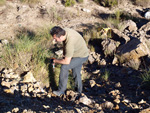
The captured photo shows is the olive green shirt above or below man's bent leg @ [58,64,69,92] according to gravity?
above

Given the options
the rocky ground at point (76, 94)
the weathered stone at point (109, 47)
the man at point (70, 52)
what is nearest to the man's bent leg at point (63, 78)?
the man at point (70, 52)

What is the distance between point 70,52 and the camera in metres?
3.17

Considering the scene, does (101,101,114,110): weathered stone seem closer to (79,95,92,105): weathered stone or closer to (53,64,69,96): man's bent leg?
(79,95,92,105): weathered stone

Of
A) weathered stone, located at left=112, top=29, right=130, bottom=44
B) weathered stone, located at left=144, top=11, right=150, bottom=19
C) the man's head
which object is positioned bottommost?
weathered stone, located at left=112, top=29, right=130, bottom=44

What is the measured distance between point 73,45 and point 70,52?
6.3 inches

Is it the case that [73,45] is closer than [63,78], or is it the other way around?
[73,45]

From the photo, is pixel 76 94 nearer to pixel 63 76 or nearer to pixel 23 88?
pixel 63 76

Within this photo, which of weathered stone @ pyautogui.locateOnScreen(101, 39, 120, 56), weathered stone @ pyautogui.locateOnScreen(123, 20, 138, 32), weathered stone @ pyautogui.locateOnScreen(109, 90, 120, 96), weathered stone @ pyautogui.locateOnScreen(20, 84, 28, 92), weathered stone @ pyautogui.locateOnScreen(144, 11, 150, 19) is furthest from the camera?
weathered stone @ pyautogui.locateOnScreen(144, 11, 150, 19)

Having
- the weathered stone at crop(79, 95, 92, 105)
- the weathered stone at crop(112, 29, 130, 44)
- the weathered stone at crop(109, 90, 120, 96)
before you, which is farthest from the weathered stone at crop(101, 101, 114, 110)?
the weathered stone at crop(112, 29, 130, 44)

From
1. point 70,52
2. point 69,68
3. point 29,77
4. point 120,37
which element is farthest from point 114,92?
point 120,37

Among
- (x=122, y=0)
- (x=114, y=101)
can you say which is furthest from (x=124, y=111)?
(x=122, y=0)

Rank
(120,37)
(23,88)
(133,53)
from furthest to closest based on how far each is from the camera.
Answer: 1. (120,37)
2. (133,53)
3. (23,88)

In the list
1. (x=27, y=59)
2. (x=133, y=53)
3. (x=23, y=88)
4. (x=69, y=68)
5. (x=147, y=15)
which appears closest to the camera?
(x=23, y=88)

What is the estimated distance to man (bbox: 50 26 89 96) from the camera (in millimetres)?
3156
